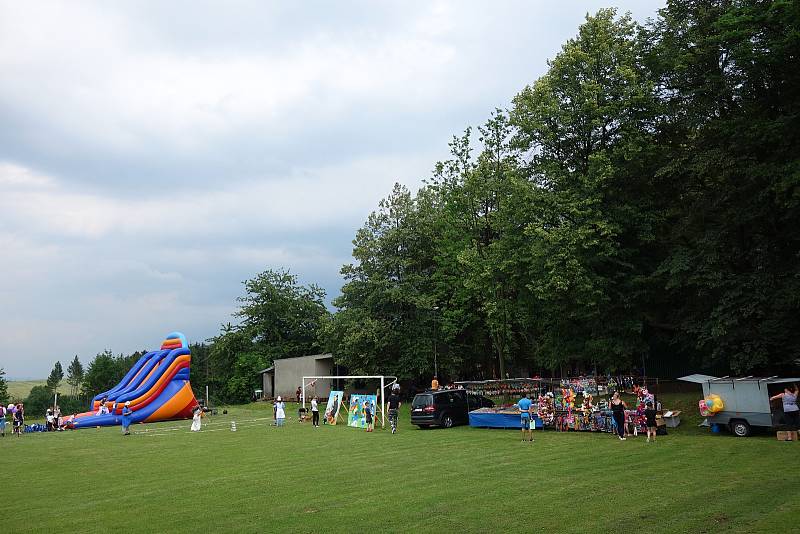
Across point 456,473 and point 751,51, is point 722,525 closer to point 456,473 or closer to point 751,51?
point 456,473

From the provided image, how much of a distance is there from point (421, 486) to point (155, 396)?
28.1m

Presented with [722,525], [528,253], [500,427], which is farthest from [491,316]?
→ [722,525]

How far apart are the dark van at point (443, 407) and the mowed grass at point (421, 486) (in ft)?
14.0

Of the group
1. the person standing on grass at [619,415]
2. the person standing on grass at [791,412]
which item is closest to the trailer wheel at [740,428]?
the person standing on grass at [791,412]

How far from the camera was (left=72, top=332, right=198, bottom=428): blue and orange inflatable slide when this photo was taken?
35.2 m

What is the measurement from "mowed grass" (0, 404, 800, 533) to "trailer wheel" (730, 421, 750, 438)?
1.82ft

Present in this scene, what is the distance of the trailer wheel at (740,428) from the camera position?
18.8 meters

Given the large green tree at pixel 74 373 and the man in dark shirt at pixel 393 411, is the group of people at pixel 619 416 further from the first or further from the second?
the large green tree at pixel 74 373

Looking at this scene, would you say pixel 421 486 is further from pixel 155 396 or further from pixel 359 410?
pixel 155 396

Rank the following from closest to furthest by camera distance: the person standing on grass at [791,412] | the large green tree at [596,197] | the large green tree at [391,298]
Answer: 1. the person standing on grass at [791,412]
2. the large green tree at [596,197]
3. the large green tree at [391,298]

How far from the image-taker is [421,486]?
12281 millimetres

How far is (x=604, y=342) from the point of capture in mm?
28375

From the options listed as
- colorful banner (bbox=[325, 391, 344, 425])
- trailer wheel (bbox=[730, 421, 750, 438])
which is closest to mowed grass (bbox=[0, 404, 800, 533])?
trailer wheel (bbox=[730, 421, 750, 438])

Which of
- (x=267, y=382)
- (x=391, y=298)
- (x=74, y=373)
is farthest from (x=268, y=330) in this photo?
(x=74, y=373)
